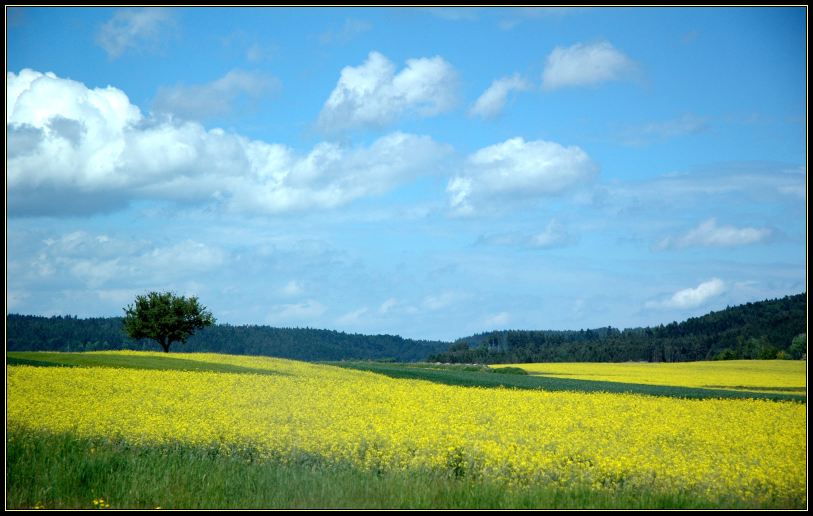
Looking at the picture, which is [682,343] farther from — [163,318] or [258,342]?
[163,318]

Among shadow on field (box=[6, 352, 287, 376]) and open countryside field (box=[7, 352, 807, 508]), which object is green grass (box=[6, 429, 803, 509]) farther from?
shadow on field (box=[6, 352, 287, 376])

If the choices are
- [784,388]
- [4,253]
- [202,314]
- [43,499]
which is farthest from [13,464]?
[202,314]

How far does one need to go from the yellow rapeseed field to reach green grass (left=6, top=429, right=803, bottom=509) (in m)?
29.3

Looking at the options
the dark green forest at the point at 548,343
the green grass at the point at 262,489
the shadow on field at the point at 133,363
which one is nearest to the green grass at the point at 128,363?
the shadow on field at the point at 133,363

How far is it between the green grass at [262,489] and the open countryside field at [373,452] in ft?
0.11

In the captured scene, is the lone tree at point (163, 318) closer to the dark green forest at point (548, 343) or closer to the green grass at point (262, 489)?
the dark green forest at point (548, 343)

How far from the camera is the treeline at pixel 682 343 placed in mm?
66500

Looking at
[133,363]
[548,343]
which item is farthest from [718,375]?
[548,343]

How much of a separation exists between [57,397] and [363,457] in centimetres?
915

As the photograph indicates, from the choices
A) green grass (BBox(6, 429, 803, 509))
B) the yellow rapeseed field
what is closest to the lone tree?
the yellow rapeseed field

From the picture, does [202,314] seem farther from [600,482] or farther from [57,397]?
[600,482]

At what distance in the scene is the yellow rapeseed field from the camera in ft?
135

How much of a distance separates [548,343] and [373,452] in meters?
92.4

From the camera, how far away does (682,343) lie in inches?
3351
